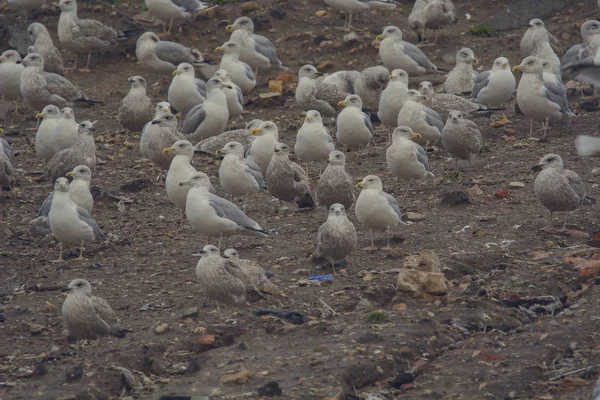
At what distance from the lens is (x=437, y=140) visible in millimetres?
14773

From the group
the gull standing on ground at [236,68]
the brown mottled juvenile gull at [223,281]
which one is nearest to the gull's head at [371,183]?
the brown mottled juvenile gull at [223,281]

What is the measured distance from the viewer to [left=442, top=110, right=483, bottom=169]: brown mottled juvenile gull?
13.8 meters

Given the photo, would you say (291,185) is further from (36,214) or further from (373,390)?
(373,390)

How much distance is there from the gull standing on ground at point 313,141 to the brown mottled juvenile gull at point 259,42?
490 cm

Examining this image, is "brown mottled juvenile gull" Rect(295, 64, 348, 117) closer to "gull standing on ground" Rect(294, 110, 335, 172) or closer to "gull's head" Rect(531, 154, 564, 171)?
"gull standing on ground" Rect(294, 110, 335, 172)

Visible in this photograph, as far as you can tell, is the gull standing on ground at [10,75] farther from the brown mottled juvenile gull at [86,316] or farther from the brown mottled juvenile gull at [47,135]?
the brown mottled juvenile gull at [86,316]

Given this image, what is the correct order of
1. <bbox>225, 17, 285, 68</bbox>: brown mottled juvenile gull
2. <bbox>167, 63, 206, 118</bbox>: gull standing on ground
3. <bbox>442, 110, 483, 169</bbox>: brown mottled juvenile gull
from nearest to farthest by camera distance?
<bbox>442, 110, 483, 169</bbox>: brown mottled juvenile gull < <bbox>167, 63, 206, 118</bbox>: gull standing on ground < <bbox>225, 17, 285, 68</bbox>: brown mottled juvenile gull

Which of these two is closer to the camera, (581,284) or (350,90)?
(581,284)

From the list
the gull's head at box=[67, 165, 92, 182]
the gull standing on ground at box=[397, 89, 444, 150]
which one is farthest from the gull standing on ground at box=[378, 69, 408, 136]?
the gull's head at box=[67, 165, 92, 182]

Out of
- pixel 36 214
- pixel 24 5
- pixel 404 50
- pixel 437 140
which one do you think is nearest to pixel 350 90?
pixel 404 50

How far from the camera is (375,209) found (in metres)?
11.4

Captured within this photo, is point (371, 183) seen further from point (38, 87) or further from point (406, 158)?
point (38, 87)

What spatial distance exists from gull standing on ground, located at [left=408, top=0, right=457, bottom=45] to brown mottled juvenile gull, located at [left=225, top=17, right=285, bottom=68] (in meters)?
2.57

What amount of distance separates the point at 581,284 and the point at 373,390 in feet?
9.06
